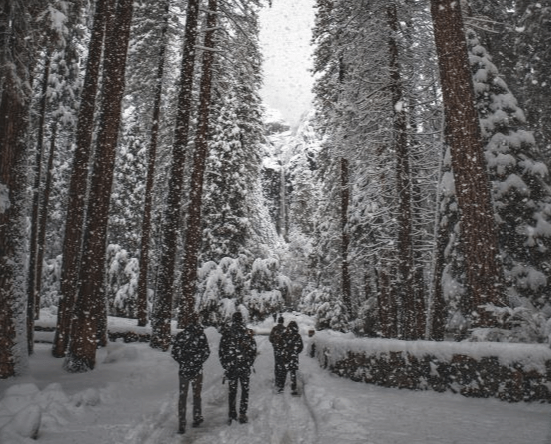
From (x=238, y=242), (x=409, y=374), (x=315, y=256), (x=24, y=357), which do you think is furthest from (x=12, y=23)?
(x=315, y=256)

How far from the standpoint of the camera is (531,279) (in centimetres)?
1054

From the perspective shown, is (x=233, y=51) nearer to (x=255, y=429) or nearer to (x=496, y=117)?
(x=496, y=117)

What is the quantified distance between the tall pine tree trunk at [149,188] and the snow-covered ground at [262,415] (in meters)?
8.68

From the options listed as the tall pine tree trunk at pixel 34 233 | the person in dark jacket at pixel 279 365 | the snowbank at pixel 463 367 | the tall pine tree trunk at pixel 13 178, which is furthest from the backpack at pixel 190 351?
the tall pine tree trunk at pixel 34 233

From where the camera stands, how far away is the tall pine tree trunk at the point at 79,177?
1154cm

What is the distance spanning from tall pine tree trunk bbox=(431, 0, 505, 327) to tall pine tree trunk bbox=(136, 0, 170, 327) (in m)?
14.1

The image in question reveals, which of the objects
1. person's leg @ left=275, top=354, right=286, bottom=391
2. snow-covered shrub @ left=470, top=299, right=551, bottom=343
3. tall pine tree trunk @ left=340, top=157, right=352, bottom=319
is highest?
tall pine tree trunk @ left=340, top=157, right=352, bottom=319

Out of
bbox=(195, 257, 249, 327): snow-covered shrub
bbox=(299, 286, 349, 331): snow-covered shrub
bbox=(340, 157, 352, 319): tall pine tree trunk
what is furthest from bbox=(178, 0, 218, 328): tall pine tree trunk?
bbox=(299, 286, 349, 331): snow-covered shrub

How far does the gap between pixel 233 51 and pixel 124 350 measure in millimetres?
10611

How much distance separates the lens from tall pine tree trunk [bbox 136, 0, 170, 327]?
18594mm

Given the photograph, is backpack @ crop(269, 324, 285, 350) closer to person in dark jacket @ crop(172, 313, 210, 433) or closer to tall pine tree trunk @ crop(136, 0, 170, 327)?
person in dark jacket @ crop(172, 313, 210, 433)

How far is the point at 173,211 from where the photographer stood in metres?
13.5

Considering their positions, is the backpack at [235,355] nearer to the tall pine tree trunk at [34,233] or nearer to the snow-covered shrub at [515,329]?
the snow-covered shrub at [515,329]

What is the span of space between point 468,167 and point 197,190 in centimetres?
913
